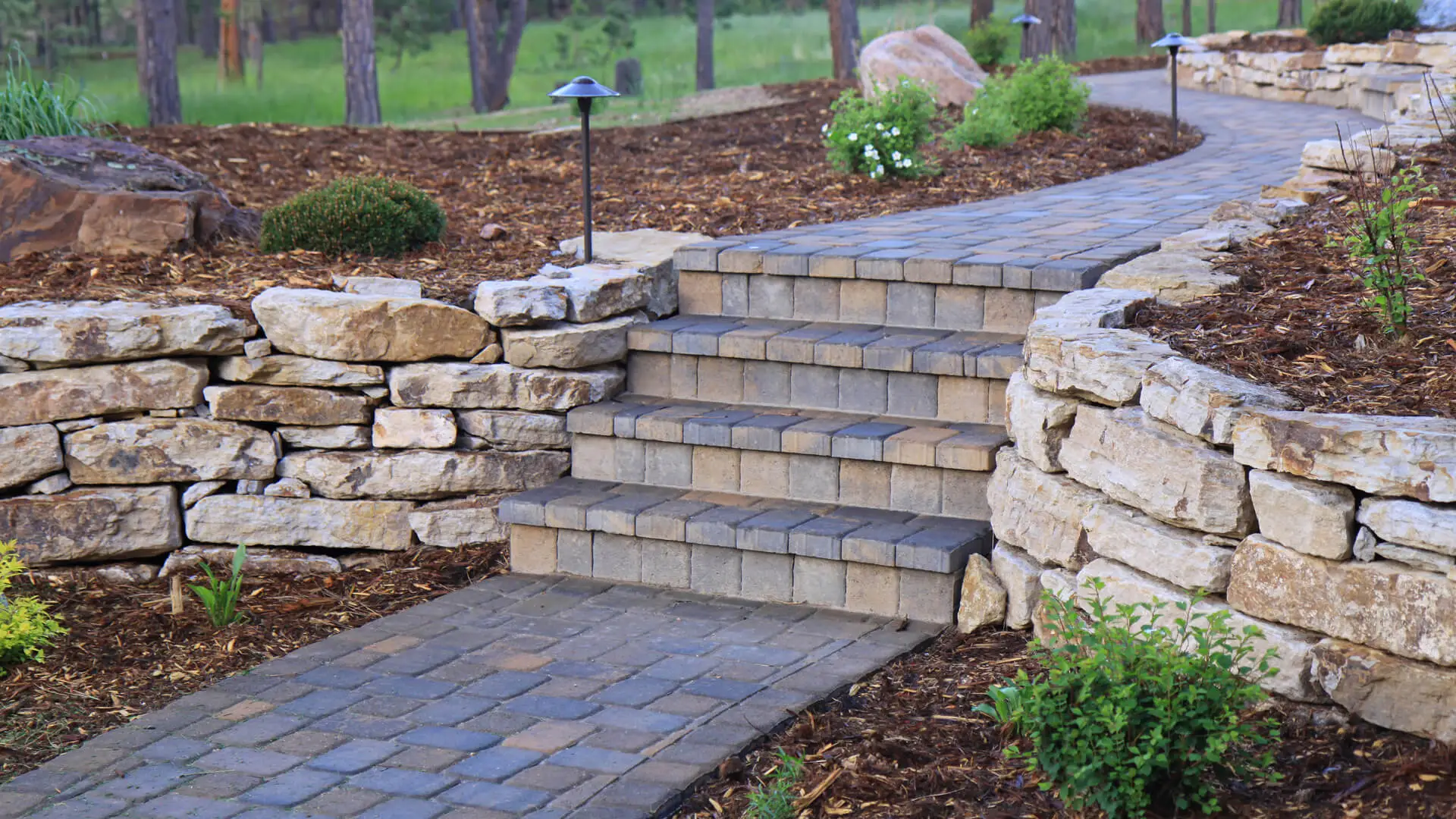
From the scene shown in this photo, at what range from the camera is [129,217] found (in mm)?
6500

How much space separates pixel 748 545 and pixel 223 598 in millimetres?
1898

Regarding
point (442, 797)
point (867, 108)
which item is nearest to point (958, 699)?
point (442, 797)

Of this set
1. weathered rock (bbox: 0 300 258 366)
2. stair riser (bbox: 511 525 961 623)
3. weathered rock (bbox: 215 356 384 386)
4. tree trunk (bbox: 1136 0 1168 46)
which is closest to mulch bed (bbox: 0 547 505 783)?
stair riser (bbox: 511 525 961 623)

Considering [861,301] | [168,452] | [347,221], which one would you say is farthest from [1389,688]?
[347,221]

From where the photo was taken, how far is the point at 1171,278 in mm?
4824

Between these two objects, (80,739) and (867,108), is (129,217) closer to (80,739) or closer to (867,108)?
(80,739)

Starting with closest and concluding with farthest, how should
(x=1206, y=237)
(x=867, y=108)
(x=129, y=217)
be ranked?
(x=1206, y=237), (x=129, y=217), (x=867, y=108)

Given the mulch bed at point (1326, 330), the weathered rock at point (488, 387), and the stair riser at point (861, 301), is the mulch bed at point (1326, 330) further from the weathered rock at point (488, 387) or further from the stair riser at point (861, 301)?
the weathered rock at point (488, 387)

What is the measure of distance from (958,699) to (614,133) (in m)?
8.52

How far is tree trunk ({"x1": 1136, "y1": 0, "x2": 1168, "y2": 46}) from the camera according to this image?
952 inches

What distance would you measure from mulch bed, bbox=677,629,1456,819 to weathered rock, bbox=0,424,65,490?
→ 327 centimetres

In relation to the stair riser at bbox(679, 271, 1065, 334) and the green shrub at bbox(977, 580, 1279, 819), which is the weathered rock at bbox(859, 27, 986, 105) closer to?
the stair riser at bbox(679, 271, 1065, 334)

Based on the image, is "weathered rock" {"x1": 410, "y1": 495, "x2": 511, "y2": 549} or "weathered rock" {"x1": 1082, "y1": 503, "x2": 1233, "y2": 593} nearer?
"weathered rock" {"x1": 1082, "y1": 503, "x2": 1233, "y2": 593}

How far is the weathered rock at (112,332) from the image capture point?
5.21 m
